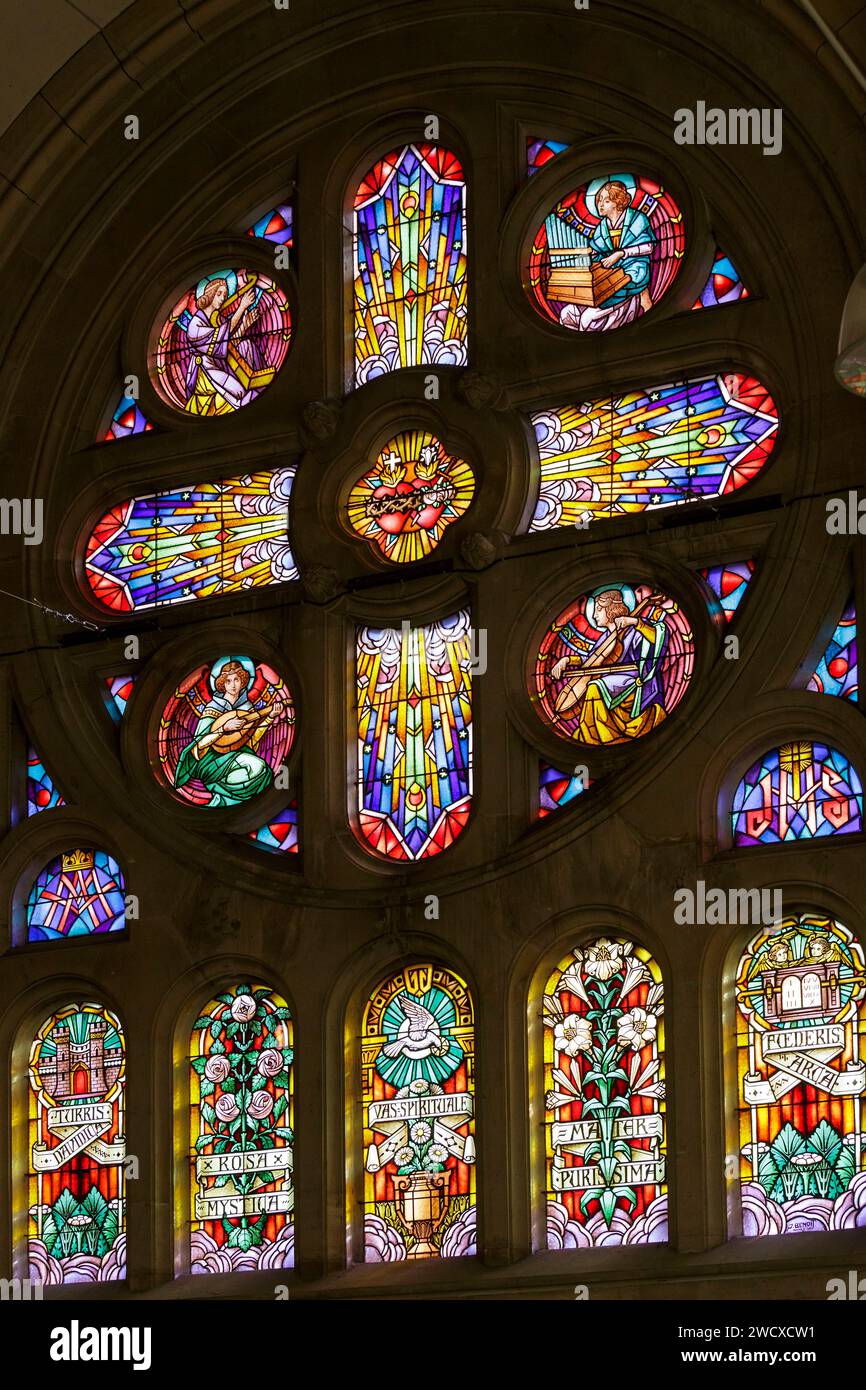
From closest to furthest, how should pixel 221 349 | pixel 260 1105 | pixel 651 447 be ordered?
1. pixel 260 1105
2. pixel 651 447
3. pixel 221 349

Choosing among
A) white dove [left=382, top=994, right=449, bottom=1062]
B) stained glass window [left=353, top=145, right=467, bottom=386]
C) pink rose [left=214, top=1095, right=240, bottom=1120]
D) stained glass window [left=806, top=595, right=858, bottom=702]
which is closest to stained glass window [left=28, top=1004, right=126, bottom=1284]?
pink rose [left=214, top=1095, right=240, bottom=1120]

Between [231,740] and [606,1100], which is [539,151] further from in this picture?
[606,1100]

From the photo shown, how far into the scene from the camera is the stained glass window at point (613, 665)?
1334 centimetres

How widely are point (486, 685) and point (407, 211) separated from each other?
309 cm

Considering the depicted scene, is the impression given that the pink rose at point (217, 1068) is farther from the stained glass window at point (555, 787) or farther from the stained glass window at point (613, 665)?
the stained glass window at point (613, 665)

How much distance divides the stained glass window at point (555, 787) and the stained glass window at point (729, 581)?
113 centimetres

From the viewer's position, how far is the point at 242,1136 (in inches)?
539

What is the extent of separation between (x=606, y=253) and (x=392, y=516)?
1870 mm

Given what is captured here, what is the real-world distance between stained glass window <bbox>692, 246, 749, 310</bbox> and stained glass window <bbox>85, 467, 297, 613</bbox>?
2.57m

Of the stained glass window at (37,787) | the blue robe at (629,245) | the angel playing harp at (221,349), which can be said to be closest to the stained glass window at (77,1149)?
the stained glass window at (37,787)

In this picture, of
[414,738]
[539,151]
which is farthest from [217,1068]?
[539,151]

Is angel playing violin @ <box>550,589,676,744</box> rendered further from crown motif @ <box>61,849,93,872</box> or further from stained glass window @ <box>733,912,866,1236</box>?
crown motif @ <box>61,849,93,872</box>

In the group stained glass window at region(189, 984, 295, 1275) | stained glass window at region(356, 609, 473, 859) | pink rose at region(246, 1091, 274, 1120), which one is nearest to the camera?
stained glass window at region(189, 984, 295, 1275)

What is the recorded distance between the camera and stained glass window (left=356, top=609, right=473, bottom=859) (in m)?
13.8
